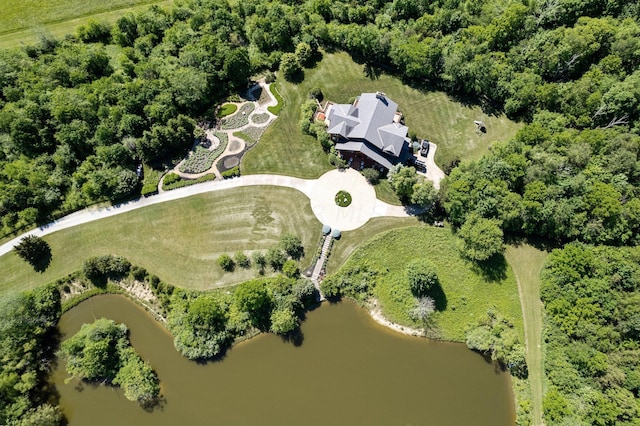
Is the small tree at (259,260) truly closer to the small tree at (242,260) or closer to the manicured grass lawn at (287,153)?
the small tree at (242,260)

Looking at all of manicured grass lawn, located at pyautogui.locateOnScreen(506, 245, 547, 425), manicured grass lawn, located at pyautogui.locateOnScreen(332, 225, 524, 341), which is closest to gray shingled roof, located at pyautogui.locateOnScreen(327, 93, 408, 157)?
manicured grass lawn, located at pyautogui.locateOnScreen(332, 225, 524, 341)

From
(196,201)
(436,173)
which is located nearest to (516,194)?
(436,173)

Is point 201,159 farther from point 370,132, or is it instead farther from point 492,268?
point 492,268

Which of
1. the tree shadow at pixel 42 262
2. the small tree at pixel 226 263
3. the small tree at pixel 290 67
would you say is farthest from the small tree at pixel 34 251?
the small tree at pixel 290 67

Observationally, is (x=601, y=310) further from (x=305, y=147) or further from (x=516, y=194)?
(x=305, y=147)

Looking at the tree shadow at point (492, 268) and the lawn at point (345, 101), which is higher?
the lawn at point (345, 101)

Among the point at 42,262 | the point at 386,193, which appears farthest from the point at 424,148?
the point at 42,262

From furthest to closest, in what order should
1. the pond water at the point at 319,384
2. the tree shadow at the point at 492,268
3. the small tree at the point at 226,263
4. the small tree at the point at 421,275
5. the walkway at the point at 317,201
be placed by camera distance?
the walkway at the point at 317,201
the small tree at the point at 226,263
the tree shadow at the point at 492,268
the small tree at the point at 421,275
the pond water at the point at 319,384
